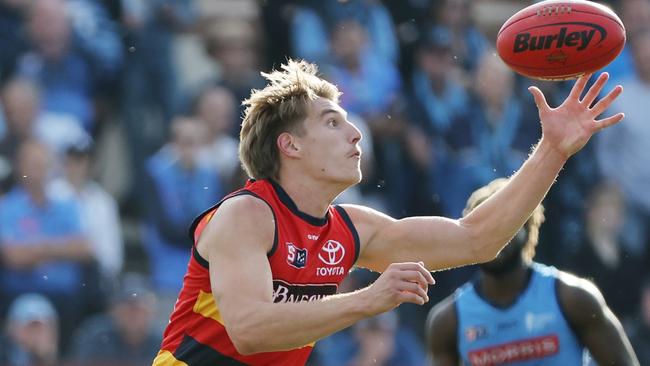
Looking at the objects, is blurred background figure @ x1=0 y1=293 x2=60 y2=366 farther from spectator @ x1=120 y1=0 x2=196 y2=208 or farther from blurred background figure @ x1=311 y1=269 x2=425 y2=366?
blurred background figure @ x1=311 y1=269 x2=425 y2=366

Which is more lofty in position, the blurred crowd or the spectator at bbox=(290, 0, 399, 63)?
the spectator at bbox=(290, 0, 399, 63)

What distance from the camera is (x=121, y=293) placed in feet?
31.8

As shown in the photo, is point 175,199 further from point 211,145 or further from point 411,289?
point 411,289

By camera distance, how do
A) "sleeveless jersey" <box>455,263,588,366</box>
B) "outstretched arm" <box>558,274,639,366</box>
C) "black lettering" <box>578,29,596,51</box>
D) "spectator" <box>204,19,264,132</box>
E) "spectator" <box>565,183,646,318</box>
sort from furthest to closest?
"spectator" <box>565,183,646,318</box> → "spectator" <box>204,19,264,132</box> → "sleeveless jersey" <box>455,263,588,366</box> → "outstretched arm" <box>558,274,639,366</box> → "black lettering" <box>578,29,596,51</box>

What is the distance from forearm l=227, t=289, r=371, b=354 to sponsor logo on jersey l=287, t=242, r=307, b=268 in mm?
480

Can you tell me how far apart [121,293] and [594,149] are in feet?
15.8

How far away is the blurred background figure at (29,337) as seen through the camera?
9.35 meters

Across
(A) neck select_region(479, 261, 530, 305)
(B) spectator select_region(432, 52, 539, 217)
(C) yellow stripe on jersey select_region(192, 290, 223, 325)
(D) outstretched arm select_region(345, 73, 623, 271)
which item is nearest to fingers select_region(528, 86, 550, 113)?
(D) outstretched arm select_region(345, 73, 623, 271)

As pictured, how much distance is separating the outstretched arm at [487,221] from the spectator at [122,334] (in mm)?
4392

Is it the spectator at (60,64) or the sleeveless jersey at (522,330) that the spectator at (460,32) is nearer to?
A: the spectator at (60,64)

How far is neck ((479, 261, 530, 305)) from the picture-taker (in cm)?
704

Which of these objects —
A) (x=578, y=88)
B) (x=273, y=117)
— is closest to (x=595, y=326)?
(x=578, y=88)

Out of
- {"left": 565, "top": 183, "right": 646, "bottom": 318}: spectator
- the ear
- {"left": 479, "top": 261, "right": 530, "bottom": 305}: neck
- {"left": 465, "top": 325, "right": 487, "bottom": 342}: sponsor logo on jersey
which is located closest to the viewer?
the ear

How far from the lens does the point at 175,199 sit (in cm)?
1002
